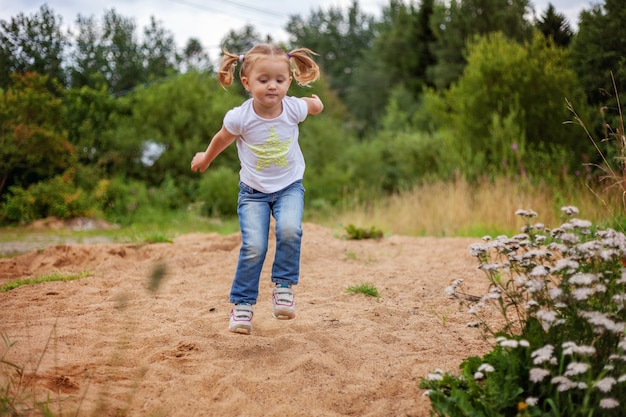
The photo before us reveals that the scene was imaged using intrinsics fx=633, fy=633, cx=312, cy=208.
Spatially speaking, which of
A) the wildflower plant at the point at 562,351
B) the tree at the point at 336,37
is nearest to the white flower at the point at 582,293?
the wildflower plant at the point at 562,351

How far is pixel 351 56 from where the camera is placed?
1901 inches

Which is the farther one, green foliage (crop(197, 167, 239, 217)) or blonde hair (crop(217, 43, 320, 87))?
green foliage (crop(197, 167, 239, 217))

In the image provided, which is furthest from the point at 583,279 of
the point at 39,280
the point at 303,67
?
the point at 39,280

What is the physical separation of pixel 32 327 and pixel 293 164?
198 cm

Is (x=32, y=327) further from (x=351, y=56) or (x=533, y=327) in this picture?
(x=351, y=56)

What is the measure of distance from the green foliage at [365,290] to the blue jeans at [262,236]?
A: 1.27 metres

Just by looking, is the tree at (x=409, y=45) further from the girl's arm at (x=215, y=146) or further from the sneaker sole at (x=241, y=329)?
the sneaker sole at (x=241, y=329)

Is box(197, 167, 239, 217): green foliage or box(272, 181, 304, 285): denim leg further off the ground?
box(272, 181, 304, 285): denim leg

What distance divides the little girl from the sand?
1.03ft

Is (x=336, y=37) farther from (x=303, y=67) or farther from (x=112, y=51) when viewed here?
(x=303, y=67)

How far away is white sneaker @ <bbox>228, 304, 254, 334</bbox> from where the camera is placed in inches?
157

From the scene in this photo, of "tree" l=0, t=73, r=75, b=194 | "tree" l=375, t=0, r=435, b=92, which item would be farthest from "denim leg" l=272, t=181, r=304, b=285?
"tree" l=375, t=0, r=435, b=92

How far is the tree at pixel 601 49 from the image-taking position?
8883 mm

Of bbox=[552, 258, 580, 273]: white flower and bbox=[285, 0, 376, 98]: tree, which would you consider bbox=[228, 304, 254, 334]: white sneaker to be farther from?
bbox=[285, 0, 376, 98]: tree
